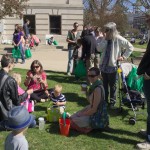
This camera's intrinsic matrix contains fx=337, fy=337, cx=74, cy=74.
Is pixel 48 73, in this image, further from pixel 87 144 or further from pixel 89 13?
pixel 89 13

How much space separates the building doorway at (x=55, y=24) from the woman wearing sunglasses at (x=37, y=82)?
22.8 m

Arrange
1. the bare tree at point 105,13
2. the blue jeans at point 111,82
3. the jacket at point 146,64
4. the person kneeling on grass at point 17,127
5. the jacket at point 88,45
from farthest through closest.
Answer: the bare tree at point 105,13 < the jacket at point 88,45 < the blue jeans at point 111,82 < the jacket at point 146,64 < the person kneeling on grass at point 17,127

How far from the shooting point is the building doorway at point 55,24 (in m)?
30.5

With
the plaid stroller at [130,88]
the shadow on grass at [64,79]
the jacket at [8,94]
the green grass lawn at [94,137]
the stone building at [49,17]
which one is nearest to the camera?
the green grass lawn at [94,137]

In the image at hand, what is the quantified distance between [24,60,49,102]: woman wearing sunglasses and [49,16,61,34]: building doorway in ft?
74.7

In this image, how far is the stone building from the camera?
97.2ft

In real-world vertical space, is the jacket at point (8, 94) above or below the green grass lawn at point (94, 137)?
above

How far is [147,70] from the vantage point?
5168mm

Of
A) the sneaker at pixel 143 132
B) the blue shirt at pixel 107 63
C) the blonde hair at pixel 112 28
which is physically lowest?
the sneaker at pixel 143 132

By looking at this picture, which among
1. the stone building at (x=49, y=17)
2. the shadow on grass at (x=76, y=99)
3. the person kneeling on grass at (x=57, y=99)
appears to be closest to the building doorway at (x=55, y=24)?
the stone building at (x=49, y=17)

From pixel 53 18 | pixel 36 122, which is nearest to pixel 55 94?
pixel 36 122

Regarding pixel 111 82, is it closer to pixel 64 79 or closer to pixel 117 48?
pixel 117 48

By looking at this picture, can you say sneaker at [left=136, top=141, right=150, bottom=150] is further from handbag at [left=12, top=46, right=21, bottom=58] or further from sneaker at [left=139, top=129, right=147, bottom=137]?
handbag at [left=12, top=46, right=21, bottom=58]

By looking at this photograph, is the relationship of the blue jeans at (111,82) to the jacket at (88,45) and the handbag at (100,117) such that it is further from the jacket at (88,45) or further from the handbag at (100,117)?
the jacket at (88,45)
